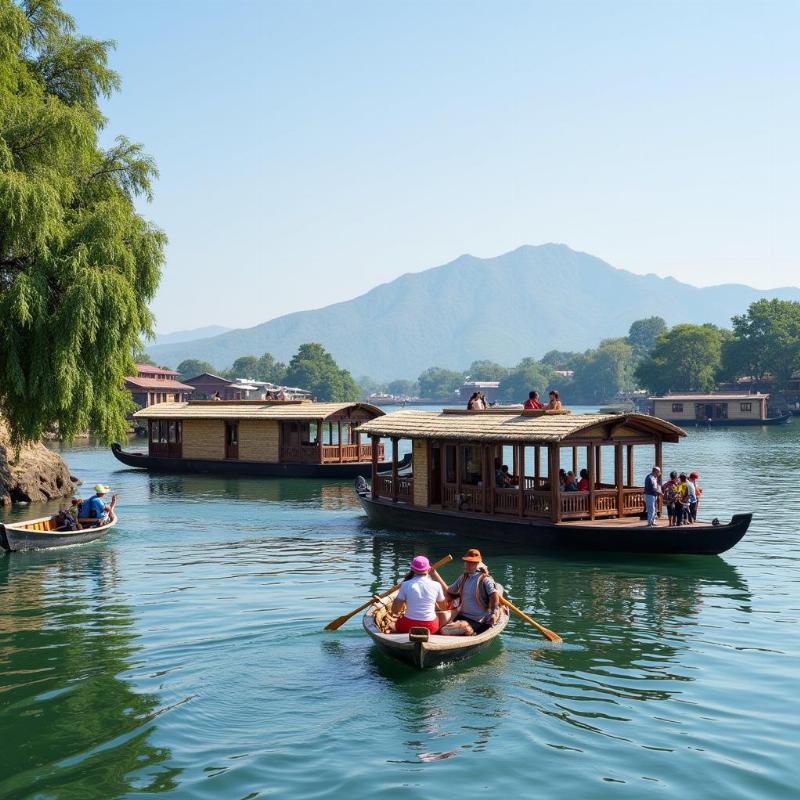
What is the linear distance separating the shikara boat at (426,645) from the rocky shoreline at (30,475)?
2423 centimetres

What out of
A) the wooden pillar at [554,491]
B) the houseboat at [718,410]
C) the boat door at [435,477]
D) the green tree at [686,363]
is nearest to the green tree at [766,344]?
the green tree at [686,363]

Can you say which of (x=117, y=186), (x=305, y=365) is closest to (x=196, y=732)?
(x=117, y=186)

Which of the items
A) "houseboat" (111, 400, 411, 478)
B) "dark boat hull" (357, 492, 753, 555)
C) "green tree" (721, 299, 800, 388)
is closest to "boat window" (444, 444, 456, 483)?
"dark boat hull" (357, 492, 753, 555)

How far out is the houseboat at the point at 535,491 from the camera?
22797 millimetres

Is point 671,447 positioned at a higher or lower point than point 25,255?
lower

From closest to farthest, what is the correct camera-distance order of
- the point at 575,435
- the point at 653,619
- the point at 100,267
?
the point at 653,619
the point at 575,435
the point at 100,267

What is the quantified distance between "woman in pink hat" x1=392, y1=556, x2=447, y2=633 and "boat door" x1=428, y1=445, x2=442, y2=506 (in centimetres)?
1371

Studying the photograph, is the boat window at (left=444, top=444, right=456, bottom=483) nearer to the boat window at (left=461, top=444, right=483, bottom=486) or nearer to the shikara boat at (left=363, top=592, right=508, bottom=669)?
the boat window at (left=461, top=444, right=483, bottom=486)

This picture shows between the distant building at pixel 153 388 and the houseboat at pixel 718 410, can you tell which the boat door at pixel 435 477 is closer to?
the distant building at pixel 153 388

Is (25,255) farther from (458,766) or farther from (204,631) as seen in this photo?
(458,766)

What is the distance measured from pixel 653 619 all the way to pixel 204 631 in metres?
7.98

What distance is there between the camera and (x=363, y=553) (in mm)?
24703

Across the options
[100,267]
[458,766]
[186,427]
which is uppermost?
[100,267]

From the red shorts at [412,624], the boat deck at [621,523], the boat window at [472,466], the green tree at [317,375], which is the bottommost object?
the red shorts at [412,624]
